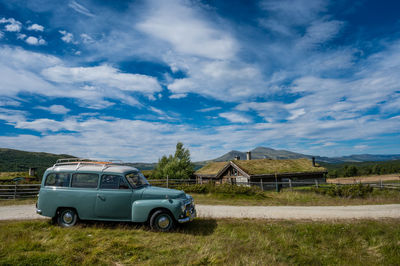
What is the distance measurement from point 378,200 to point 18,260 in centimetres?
1880

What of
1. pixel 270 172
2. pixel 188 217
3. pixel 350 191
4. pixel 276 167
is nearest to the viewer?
pixel 188 217

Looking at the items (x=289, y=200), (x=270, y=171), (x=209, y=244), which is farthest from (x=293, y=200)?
(x=270, y=171)

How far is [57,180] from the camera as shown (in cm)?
799

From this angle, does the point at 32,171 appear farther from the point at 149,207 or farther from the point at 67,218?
the point at 149,207

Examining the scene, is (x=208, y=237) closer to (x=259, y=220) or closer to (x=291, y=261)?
(x=291, y=261)

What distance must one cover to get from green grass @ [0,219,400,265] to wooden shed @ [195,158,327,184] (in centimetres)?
2287

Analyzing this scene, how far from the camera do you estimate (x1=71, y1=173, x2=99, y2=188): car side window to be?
7711 mm

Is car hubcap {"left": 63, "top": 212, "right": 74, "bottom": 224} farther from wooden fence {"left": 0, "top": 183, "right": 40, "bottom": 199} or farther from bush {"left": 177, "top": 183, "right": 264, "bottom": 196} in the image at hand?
wooden fence {"left": 0, "top": 183, "right": 40, "bottom": 199}

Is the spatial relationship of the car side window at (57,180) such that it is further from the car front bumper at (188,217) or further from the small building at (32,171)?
the small building at (32,171)

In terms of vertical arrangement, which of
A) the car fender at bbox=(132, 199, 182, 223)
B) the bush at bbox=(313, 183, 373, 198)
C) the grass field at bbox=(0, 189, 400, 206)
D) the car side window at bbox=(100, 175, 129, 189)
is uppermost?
the car side window at bbox=(100, 175, 129, 189)

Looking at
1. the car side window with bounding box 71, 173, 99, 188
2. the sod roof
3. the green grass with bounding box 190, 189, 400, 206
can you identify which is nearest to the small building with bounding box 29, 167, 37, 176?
the green grass with bounding box 190, 189, 400, 206

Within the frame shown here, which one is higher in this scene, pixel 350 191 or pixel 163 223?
pixel 163 223

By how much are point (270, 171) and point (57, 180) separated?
30.3 m

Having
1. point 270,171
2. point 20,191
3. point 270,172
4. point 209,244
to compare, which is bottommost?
point 209,244
